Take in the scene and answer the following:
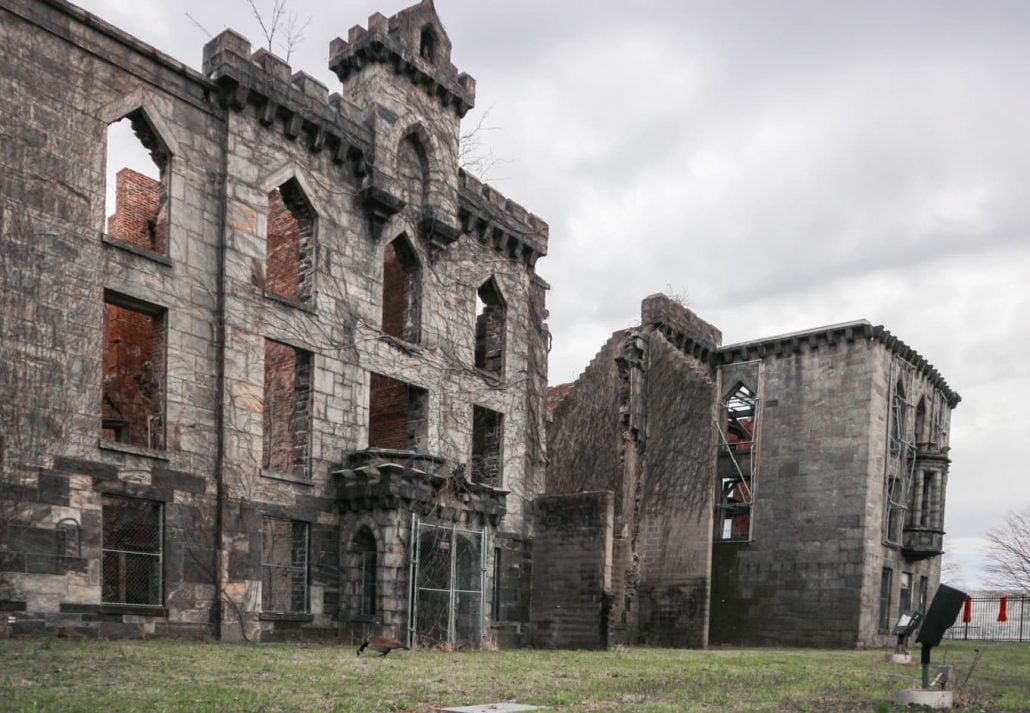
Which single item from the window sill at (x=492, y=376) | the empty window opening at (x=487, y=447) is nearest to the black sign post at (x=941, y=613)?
the window sill at (x=492, y=376)

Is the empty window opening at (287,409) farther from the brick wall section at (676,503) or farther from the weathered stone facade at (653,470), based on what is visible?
the brick wall section at (676,503)

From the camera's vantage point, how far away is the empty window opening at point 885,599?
1277 inches

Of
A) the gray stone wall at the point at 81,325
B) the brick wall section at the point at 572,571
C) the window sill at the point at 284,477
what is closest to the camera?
the gray stone wall at the point at 81,325

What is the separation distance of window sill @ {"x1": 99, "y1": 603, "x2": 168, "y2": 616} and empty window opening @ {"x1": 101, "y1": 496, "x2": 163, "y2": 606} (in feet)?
0.68

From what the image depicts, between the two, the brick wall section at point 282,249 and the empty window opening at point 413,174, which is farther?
the brick wall section at point 282,249

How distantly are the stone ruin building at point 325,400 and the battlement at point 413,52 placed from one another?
0.23ft

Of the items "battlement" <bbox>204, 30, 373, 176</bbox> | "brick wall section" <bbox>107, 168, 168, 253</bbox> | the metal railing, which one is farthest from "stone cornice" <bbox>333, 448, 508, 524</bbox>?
the metal railing

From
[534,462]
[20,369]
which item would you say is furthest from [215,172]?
[534,462]

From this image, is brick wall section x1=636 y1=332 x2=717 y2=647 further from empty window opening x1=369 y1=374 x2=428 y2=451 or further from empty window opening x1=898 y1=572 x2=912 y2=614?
empty window opening x1=369 y1=374 x2=428 y2=451

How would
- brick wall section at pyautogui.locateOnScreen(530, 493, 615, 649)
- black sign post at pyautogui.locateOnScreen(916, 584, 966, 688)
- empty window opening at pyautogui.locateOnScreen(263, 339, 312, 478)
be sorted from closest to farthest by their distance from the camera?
black sign post at pyautogui.locateOnScreen(916, 584, 966, 688)
empty window opening at pyautogui.locateOnScreen(263, 339, 312, 478)
brick wall section at pyautogui.locateOnScreen(530, 493, 615, 649)

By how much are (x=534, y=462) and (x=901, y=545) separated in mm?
15077

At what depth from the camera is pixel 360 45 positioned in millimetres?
21766

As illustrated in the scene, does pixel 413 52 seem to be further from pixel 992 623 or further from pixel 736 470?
pixel 992 623

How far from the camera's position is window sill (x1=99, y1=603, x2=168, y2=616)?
15492 mm
